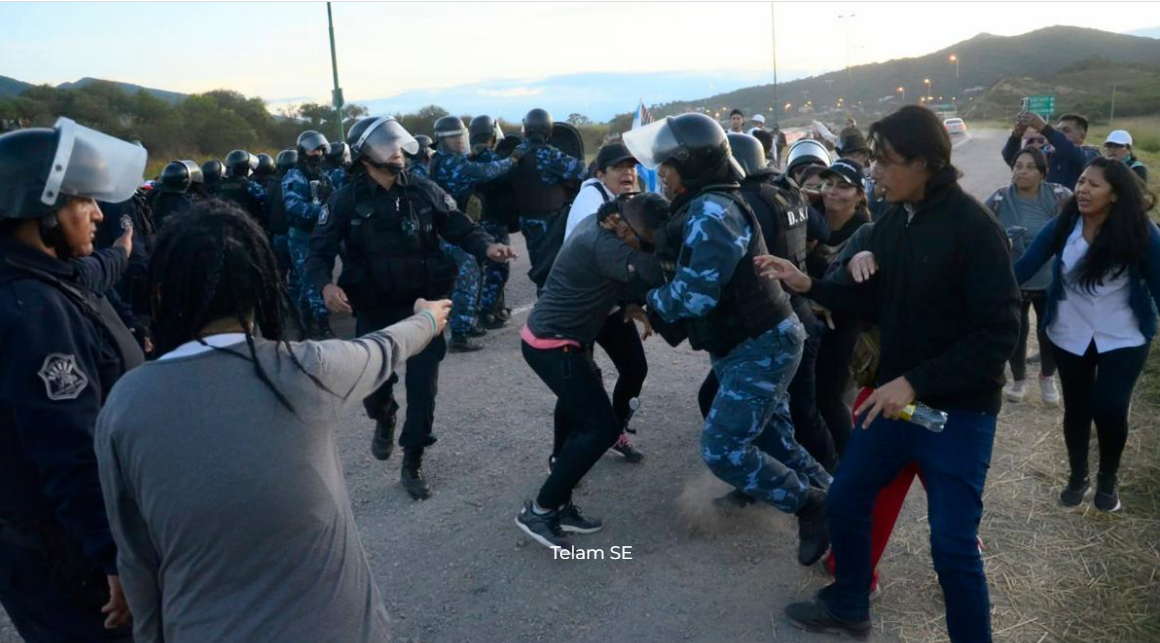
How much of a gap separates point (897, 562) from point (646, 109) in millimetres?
10920

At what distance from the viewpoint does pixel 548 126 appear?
27.4ft

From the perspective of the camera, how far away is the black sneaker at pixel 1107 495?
428 cm

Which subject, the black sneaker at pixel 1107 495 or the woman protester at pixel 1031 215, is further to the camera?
the woman protester at pixel 1031 215

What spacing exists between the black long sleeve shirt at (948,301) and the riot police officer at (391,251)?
224cm

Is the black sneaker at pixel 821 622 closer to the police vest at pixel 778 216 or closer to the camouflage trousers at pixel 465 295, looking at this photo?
the police vest at pixel 778 216

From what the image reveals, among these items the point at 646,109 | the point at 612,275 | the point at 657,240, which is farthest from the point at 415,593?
the point at 646,109

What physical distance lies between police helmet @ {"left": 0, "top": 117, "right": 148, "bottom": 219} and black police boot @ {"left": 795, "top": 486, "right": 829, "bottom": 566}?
3074 millimetres

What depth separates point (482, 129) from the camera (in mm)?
9328

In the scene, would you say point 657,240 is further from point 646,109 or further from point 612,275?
point 646,109

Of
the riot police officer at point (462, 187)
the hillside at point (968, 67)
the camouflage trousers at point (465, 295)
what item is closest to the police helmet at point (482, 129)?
the riot police officer at point (462, 187)

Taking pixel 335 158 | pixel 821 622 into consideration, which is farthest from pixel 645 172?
pixel 821 622

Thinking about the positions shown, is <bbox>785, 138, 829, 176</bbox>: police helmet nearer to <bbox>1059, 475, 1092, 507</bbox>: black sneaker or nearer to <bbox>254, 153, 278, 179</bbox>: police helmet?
<bbox>1059, 475, 1092, 507</bbox>: black sneaker

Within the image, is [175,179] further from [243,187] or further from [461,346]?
[461,346]

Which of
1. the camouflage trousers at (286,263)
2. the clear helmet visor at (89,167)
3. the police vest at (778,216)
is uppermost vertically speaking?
the clear helmet visor at (89,167)
